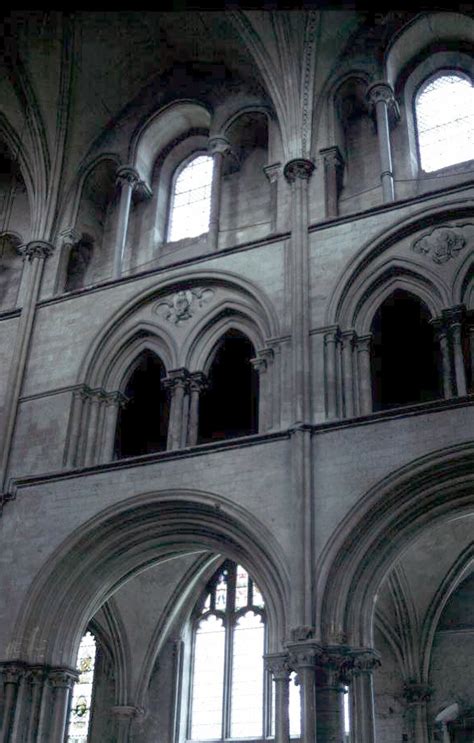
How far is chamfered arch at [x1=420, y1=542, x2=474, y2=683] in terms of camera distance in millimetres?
14820

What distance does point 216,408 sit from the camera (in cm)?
1650

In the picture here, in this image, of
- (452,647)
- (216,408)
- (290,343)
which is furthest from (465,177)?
(452,647)

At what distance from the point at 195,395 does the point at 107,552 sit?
2.53 meters

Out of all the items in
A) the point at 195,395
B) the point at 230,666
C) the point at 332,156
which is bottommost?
the point at 230,666

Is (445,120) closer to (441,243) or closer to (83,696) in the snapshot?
(441,243)

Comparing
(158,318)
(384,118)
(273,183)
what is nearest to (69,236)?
(158,318)

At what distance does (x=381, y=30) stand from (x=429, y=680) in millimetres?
10413

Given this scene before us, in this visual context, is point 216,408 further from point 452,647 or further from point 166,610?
point 452,647

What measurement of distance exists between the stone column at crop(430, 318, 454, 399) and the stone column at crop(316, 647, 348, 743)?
136 inches

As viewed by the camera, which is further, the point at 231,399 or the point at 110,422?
the point at 231,399

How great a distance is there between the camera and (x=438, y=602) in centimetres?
1498

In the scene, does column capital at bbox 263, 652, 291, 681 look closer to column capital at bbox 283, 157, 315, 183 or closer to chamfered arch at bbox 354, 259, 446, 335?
chamfered arch at bbox 354, 259, 446, 335

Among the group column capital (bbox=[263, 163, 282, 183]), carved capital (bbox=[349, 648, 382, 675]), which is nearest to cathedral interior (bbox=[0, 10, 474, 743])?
carved capital (bbox=[349, 648, 382, 675])

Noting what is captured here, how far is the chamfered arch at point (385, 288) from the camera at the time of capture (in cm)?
1253
